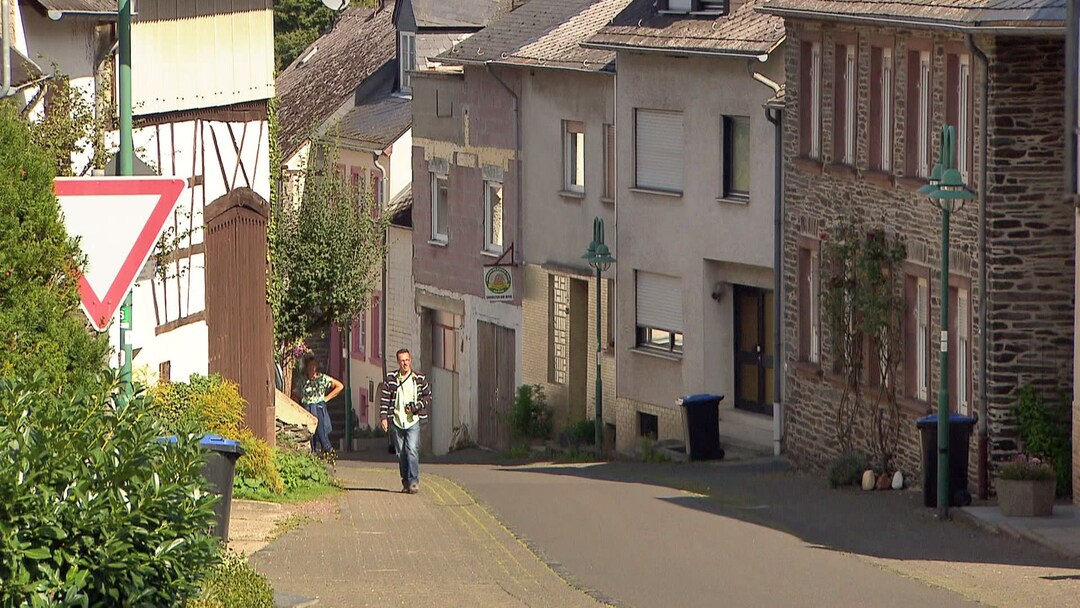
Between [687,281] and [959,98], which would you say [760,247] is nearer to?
[687,281]

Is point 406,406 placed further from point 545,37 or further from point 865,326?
point 545,37

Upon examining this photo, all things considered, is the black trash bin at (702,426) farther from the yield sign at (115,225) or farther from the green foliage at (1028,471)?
the yield sign at (115,225)

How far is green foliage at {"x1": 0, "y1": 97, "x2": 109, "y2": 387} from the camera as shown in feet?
37.4

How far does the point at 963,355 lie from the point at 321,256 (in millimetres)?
16241

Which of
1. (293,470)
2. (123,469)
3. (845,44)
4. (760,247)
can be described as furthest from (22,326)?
(760,247)

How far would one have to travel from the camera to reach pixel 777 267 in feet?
92.5

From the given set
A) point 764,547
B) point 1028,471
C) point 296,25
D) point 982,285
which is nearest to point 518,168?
point 982,285

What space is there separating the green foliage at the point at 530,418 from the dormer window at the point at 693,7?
25.6 feet

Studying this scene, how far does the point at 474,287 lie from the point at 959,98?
18.4 metres

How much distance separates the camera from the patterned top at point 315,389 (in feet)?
101

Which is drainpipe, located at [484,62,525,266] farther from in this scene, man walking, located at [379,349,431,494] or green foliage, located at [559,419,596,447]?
man walking, located at [379,349,431,494]

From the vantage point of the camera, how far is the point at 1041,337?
20.6 m

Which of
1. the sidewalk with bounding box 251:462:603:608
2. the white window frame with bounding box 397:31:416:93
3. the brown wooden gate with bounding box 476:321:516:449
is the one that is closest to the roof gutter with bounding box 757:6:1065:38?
the sidewalk with bounding box 251:462:603:608

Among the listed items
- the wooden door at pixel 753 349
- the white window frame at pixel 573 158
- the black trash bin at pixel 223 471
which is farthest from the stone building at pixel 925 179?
the black trash bin at pixel 223 471
